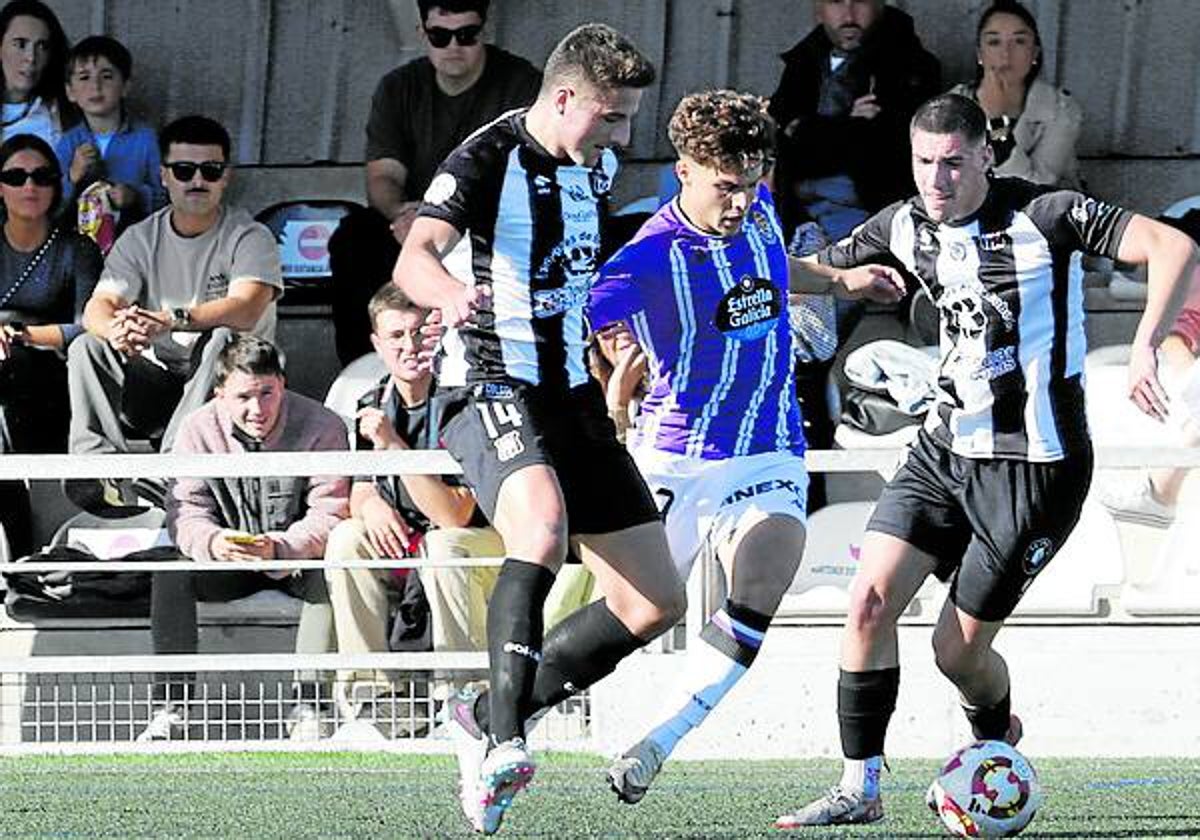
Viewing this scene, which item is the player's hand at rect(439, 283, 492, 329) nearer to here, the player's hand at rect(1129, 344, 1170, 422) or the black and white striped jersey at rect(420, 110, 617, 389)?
the black and white striped jersey at rect(420, 110, 617, 389)

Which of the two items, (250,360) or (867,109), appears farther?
(867,109)

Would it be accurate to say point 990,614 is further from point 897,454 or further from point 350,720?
point 350,720

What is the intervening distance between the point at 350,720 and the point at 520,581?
3683mm

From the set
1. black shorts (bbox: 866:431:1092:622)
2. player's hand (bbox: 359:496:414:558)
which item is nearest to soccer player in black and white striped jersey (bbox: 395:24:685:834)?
black shorts (bbox: 866:431:1092:622)

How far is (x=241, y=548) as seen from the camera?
1016cm

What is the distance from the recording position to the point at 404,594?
33.4 ft

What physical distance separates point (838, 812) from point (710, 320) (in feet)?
5.11

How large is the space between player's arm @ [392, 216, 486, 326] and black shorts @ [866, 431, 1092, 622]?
144 centimetres

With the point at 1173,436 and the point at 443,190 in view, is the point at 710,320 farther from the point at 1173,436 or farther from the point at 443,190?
the point at 1173,436

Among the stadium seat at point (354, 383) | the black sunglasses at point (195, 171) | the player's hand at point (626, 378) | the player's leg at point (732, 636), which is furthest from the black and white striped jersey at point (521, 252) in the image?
the black sunglasses at point (195, 171)

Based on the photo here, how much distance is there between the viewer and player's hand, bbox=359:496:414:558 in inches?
397

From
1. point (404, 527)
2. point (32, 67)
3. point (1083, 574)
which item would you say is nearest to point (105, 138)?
point (32, 67)

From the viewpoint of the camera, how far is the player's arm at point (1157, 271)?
6.52 meters

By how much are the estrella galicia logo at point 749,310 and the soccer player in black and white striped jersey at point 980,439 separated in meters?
0.66
